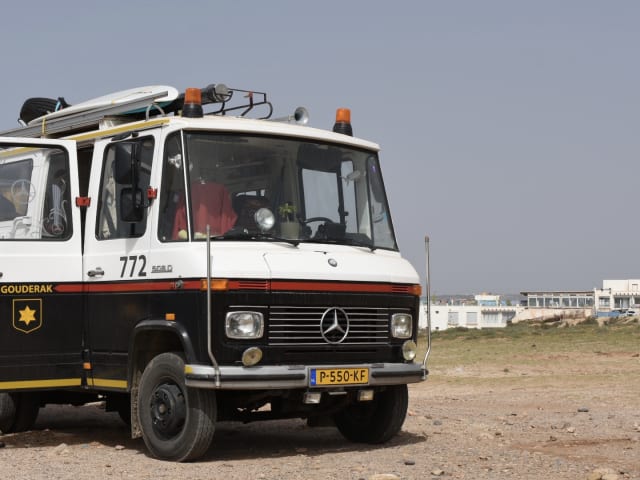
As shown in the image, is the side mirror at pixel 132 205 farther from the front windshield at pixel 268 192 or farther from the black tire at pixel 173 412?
the black tire at pixel 173 412

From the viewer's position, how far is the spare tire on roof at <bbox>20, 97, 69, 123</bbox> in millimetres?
12828

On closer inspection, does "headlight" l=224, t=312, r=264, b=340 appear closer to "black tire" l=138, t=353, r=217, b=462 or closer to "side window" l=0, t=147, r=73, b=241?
"black tire" l=138, t=353, r=217, b=462

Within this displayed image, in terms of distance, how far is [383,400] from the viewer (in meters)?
11.0

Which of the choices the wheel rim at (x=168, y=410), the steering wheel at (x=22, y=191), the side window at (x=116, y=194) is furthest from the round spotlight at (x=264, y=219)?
the steering wheel at (x=22, y=191)

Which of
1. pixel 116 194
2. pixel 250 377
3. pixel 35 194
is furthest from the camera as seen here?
pixel 35 194

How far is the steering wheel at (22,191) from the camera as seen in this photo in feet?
35.6

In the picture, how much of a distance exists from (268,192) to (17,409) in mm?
3999

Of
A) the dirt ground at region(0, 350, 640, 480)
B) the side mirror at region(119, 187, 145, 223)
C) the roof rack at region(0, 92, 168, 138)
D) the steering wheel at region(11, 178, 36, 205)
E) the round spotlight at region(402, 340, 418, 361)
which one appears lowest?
the dirt ground at region(0, 350, 640, 480)

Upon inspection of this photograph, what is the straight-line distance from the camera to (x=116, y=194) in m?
10.5

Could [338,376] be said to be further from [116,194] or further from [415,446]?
[116,194]

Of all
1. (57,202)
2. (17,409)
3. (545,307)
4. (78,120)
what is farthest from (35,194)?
(545,307)

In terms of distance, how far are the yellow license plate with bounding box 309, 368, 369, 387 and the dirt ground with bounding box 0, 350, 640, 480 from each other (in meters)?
0.67

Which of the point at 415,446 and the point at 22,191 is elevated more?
the point at 22,191

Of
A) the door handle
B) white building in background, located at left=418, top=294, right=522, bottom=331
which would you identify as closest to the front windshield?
the door handle
